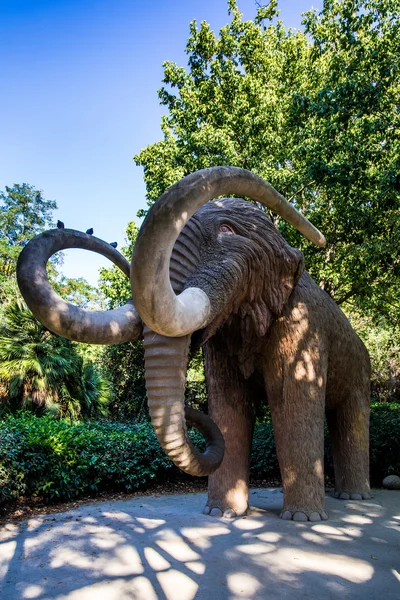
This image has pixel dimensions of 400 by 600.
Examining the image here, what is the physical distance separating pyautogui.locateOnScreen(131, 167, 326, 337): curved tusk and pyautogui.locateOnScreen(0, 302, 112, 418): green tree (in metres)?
6.50

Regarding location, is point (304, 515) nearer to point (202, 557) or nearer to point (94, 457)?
point (202, 557)

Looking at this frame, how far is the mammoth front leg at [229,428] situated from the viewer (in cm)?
419

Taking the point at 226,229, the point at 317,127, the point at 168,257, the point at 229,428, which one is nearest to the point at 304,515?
the point at 229,428

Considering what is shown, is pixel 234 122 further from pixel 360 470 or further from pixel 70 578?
pixel 70 578

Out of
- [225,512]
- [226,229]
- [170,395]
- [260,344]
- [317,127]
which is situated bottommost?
[225,512]

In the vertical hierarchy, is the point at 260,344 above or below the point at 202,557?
above

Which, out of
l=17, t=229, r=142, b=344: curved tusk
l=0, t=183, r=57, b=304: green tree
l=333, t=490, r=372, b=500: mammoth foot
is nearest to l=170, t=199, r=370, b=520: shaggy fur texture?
l=17, t=229, r=142, b=344: curved tusk

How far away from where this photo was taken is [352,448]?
5105 mm

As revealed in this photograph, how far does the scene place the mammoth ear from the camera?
3.92 meters

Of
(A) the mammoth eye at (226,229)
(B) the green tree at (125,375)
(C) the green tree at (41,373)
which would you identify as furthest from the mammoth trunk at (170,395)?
(B) the green tree at (125,375)

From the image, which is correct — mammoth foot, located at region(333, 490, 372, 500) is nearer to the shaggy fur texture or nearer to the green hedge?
the shaggy fur texture

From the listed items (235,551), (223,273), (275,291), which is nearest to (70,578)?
(235,551)

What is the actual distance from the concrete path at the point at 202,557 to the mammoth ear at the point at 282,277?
69.1 inches

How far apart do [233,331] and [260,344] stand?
32 cm
